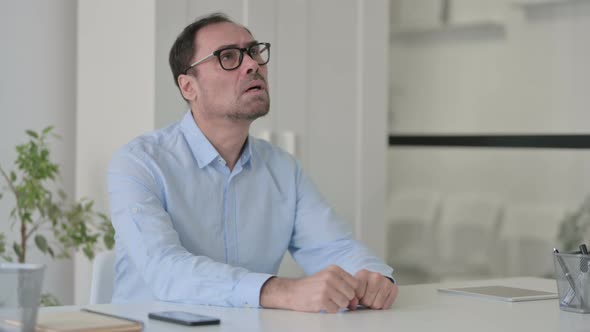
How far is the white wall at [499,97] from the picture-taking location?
A: 11.6ft

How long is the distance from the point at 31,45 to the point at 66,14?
0.20 m

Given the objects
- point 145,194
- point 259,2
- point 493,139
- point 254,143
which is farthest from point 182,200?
point 493,139

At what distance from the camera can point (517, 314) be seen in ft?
6.00

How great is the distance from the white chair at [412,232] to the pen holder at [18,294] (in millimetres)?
2959

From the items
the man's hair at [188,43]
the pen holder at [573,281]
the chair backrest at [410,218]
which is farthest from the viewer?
the chair backrest at [410,218]

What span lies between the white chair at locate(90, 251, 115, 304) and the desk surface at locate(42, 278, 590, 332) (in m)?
0.42

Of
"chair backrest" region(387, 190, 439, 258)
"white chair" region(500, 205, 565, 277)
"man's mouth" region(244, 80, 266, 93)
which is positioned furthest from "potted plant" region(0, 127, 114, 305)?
"white chair" region(500, 205, 565, 277)

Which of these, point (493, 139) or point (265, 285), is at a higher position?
point (493, 139)

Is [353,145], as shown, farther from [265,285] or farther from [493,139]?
[265,285]

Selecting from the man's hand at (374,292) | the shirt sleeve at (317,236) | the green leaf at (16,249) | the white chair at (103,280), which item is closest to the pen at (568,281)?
the man's hand at (374,292)

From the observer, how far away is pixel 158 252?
6.50 feet

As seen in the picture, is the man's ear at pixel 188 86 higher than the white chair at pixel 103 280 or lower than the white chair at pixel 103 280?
higher

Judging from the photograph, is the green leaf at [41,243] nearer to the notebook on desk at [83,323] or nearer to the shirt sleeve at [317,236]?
the shirt sleeve at [317,236]

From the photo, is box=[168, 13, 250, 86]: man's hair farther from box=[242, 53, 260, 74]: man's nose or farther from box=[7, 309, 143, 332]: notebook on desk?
box=[7, 309, 143, 332]: notebook on desk
